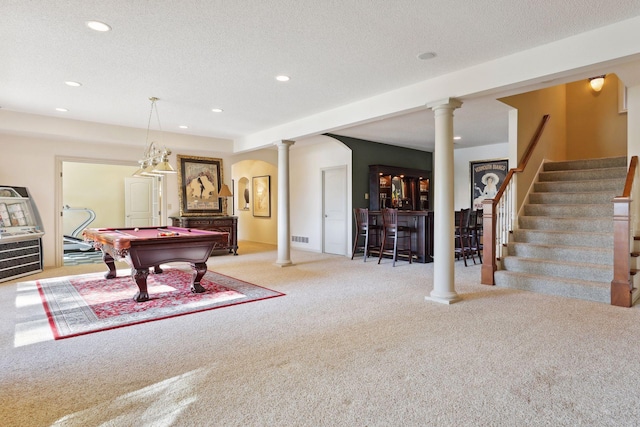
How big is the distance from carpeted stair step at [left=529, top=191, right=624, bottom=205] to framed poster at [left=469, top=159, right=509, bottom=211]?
8.48 feet

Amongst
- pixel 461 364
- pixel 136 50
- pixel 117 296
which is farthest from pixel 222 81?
pixel 461 364

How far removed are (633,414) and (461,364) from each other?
0.90m

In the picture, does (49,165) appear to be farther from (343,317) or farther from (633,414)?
(633,414)

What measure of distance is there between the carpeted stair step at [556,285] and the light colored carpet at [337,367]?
0.66ft

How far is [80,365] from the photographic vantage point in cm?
258

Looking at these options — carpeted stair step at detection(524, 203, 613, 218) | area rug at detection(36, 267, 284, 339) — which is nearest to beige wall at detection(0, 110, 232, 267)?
area rug at detection(36, 267, 284, 339)

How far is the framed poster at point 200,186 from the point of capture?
8047 mm

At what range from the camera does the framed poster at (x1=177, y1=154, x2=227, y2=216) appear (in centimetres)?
805

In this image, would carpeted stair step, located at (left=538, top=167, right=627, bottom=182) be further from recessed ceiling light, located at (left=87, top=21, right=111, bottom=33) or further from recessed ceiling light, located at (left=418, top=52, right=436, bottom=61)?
recessed ceiling light, located at (left=87, top=21, right=111, bottom=33)

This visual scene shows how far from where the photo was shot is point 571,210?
5.46 m

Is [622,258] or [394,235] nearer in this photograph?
[622,258]

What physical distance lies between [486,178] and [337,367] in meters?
7.67

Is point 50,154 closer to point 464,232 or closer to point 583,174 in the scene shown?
point 464,232

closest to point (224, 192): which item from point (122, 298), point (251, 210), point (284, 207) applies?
point (284, 207)
